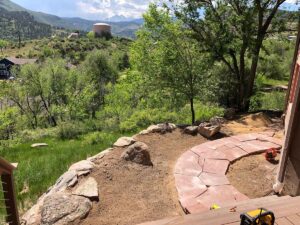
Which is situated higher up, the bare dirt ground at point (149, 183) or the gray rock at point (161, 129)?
the gray rock at point (161, 129)

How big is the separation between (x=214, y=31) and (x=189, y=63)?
1691 mm

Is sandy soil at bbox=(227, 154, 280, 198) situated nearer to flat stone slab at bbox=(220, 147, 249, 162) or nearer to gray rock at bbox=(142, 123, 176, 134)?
flat stone slab at bbox=(220, 147, 249, 162)

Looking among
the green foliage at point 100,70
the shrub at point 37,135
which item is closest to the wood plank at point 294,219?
the shrub at point 37,135

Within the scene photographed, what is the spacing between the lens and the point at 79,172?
5.29 metres

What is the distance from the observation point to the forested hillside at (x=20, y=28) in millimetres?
133825

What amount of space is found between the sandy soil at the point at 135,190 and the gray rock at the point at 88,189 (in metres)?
0.11

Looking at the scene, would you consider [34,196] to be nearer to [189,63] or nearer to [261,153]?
[261,153]

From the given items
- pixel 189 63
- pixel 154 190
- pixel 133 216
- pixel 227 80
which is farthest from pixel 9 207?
pixel 227 80

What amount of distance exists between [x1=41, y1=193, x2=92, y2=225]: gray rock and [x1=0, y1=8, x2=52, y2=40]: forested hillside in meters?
140

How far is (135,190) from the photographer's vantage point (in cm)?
488

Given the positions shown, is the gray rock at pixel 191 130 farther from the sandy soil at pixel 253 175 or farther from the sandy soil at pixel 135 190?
the sandy soil at pixel 253 175

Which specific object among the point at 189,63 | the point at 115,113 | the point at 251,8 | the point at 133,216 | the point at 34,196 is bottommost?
the point at 115,113

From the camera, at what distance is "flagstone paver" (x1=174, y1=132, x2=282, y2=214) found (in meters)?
4.64

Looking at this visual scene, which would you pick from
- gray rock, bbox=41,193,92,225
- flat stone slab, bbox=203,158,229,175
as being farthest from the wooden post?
flat stone slab, bbox=203,158,229,175
